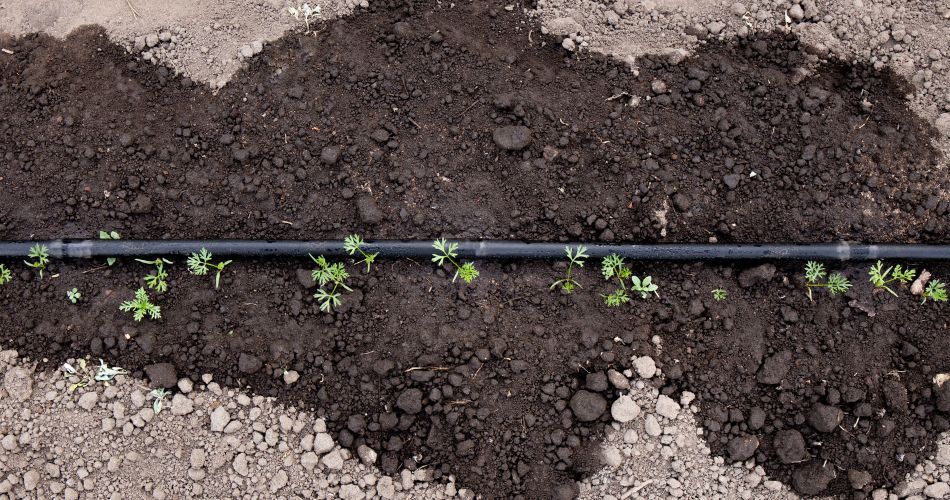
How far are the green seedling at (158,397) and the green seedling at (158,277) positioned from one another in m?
0.60

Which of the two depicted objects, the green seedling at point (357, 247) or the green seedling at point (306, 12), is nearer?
the green seedling at point (357, 247)

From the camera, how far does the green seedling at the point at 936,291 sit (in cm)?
385

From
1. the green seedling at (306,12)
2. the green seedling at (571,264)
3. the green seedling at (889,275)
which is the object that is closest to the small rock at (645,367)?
the green seedling at (571,264)

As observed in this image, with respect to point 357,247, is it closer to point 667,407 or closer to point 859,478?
point 667,407

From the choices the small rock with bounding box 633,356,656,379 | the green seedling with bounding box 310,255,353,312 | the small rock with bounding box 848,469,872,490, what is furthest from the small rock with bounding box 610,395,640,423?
the green seedling with bounding box 310,255,353,312

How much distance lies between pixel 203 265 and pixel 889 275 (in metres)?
4.23

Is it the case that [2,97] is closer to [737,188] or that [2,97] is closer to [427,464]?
[427,464]

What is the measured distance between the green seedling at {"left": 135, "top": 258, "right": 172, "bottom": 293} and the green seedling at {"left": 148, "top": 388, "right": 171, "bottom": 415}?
1.98 feet

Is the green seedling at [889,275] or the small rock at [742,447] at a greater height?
the green seedling at [889,275]

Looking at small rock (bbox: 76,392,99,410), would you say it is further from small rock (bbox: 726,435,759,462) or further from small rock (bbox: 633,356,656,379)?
small rock (bbox: 726,435,759,462)

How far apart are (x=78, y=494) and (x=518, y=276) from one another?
2916 millimetres

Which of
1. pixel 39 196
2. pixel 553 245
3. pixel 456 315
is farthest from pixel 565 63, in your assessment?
pixel 39 196

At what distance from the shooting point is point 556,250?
12.7ft

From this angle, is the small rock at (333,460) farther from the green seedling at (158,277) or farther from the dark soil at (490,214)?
the green seedling at (158,277)
